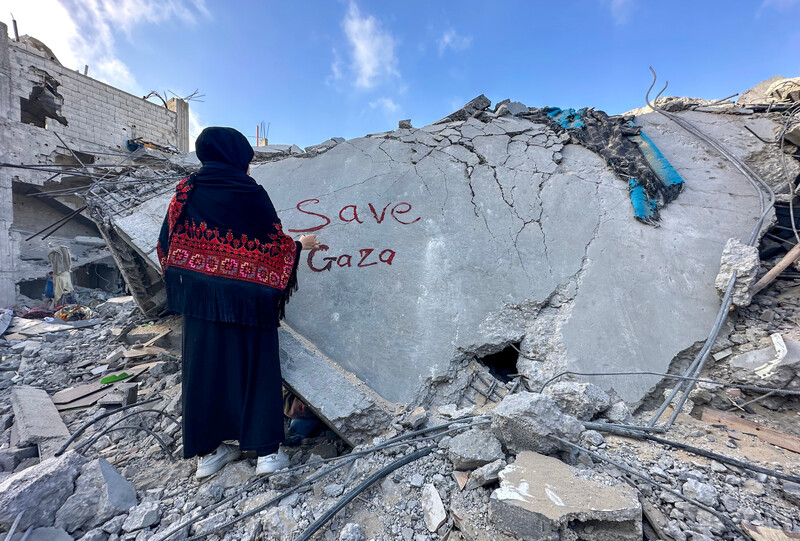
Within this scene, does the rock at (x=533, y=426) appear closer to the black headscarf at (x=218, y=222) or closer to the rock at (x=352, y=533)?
the rock at (x=352, y=533)

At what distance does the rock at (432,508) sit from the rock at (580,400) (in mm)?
823

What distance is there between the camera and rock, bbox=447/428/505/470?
132 cm

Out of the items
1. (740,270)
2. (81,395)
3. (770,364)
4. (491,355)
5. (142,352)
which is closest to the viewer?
(770,364)

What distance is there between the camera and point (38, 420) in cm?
228

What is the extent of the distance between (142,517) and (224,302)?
982mm

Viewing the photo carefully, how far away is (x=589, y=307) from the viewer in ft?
7.17

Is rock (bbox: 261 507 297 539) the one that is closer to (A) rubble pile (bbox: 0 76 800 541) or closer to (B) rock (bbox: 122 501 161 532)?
(A) rubble pile (bbox: 0 76 800 541)

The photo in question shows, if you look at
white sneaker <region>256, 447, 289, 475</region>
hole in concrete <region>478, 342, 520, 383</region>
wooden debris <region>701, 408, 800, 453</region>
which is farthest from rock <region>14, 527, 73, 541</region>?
wooden debris <region>701, 408, 800, 453</region>

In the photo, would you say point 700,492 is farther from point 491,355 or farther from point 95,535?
point 95,535

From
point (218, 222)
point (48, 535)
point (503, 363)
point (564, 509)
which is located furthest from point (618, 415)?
point (48, 535)

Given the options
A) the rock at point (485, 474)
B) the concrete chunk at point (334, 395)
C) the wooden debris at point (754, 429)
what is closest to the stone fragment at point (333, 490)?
the concrete chunk at point (334, 395)

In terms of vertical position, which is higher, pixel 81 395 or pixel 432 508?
pixel 432 508

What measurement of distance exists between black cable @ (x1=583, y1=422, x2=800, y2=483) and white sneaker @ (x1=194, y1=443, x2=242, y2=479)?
1.92 meters

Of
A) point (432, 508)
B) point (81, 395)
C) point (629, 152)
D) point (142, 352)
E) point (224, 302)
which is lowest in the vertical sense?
point (81, 395)
